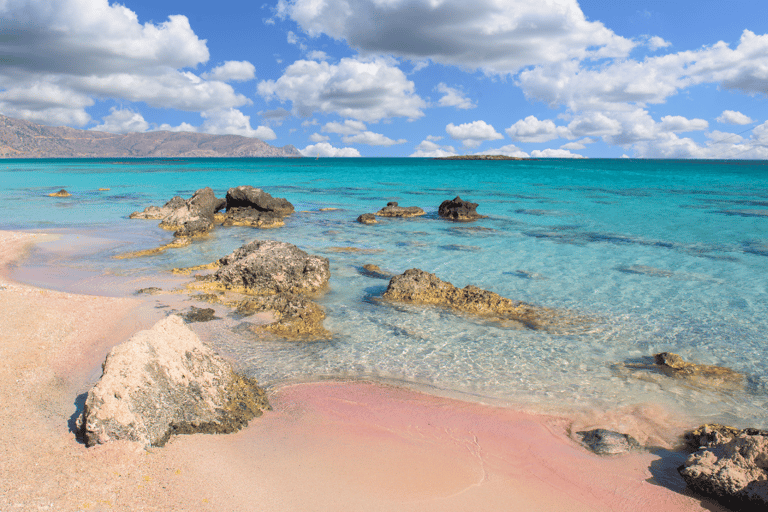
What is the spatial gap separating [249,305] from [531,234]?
45.5 feet

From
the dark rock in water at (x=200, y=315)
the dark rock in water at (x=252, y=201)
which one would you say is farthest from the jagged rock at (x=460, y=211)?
the dark rock in water at (x=200, y=315)

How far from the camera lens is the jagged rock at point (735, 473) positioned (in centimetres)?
419

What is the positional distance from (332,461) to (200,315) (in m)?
→ 5.08

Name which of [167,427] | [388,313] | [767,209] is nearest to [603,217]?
[767,209]

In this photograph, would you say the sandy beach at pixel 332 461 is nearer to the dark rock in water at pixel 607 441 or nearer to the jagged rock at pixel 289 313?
the dark rock in water at pixel 607 441

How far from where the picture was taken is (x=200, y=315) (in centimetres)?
873

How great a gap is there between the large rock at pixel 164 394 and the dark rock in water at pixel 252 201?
18.3m

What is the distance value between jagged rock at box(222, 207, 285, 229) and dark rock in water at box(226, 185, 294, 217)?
0.25 metres

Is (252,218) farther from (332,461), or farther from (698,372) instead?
(698,372)

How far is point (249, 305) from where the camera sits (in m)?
9.42

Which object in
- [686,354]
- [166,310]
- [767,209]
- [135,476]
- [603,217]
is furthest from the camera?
[767,209]

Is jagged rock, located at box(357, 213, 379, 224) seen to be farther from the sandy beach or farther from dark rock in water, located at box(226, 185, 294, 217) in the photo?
the sandy beach

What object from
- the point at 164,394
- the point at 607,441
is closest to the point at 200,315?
the point at 164,394

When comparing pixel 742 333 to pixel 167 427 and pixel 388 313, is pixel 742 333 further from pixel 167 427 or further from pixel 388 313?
pixel 167 427
